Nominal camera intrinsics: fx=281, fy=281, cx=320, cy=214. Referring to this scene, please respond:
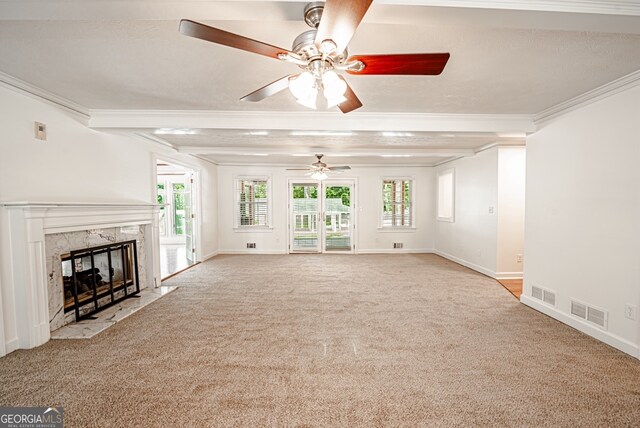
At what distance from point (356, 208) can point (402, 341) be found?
5.17 m

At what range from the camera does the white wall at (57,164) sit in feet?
8.24

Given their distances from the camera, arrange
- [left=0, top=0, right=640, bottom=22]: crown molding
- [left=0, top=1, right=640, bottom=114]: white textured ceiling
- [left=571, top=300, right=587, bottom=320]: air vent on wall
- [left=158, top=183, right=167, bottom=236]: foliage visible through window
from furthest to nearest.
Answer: [left=158, top=183, right=167, bottom=236]: foliage visible through window, [left=571, top=300, right=587, bottom=320]: air vent on wall, [left=0, top=1, right=640, bottom=114]: white textured ceiling, [left=0, top=0, right=640, bottom=22]: crown molding

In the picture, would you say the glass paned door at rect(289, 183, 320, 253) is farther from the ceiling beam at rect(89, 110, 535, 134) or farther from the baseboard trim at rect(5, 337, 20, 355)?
the baseboard trim at rect(5, 337, 20, 355)

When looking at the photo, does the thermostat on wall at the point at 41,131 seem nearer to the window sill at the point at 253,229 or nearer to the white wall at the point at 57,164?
the white wall at the point at 57,164

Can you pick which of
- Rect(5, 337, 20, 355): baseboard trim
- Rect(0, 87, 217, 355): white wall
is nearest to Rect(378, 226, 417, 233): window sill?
Rect(0, 87, 217, 355): white wall

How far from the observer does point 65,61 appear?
219 centimetres

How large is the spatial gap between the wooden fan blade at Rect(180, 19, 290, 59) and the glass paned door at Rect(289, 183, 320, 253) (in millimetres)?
6309

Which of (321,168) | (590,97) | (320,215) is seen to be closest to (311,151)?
(321,168)

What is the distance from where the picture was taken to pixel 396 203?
25.5ft

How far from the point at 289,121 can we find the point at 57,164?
8.31 feet

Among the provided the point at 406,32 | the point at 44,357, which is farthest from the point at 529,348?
the point at 44,357

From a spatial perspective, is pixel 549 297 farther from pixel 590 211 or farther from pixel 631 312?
pixel 590 211

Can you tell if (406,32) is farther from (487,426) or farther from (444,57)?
(487,426)

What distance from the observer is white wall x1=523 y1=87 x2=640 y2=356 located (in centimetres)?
256
